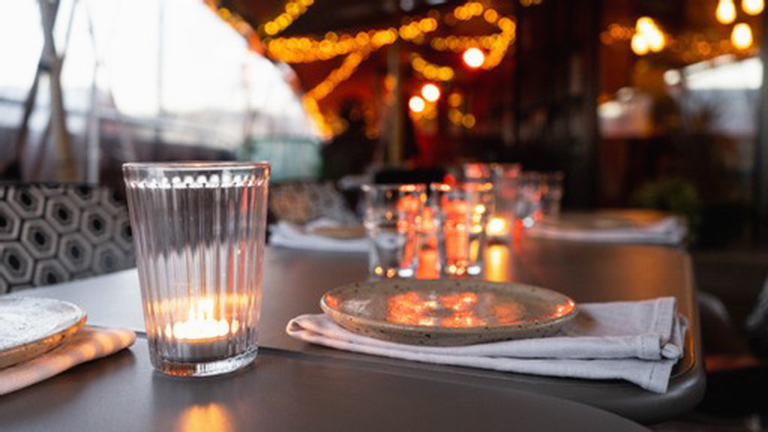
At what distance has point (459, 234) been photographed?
1130 mm

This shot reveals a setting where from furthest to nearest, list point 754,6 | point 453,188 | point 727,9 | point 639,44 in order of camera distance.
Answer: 1. point 639,44
2. point 727,9
3. point 754,6
4. point 453,188

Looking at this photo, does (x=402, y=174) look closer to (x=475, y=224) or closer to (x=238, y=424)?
(x=475, y=224)

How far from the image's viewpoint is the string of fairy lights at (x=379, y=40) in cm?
671

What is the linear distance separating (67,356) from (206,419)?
18cm

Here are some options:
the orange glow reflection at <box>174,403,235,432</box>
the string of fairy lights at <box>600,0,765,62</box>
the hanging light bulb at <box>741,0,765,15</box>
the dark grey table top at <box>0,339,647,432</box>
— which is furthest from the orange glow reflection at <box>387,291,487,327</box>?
the string of fairy lights at <box>600,0,765,62</box>

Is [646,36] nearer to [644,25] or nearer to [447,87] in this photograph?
[644,25]

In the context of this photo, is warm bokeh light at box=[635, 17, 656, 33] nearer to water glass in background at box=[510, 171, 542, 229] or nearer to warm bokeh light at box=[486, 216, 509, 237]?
water glass in background at box=[510, 171, 542, 229]

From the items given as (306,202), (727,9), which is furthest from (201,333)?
(727,9)

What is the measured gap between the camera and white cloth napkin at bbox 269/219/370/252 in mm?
1449

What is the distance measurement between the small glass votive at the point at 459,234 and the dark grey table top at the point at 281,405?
22.0 inches

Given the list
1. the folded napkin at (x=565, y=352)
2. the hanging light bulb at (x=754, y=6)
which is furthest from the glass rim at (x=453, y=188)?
the hanging light bulb at (x=754, y=6)

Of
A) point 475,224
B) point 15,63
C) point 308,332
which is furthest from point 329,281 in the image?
point 15,63

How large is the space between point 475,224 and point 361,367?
0.57 meters

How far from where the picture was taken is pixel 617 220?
6.59ft
